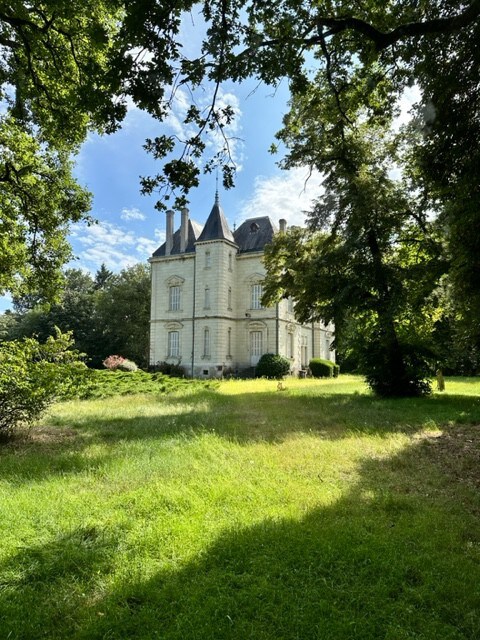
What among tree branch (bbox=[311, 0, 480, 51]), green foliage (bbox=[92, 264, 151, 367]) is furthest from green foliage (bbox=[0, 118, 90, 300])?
green foliage (bbox=[92, 264, 151, 367])

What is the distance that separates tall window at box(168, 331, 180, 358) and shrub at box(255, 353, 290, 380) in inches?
275

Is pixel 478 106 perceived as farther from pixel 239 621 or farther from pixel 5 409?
pixel 5 409

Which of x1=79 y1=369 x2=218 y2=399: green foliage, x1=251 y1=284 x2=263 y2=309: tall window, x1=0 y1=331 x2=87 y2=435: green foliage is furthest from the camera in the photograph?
x1=251 y1=284 x2=263 y2=309: tall window

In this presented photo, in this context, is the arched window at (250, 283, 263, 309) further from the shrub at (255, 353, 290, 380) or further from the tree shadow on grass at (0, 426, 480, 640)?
the tree shadow on grass at (0, 426, 480, 640)

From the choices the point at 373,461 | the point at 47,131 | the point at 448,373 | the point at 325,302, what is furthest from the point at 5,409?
the point at 448,373

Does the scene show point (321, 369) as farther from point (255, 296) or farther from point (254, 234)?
point (254, 234)

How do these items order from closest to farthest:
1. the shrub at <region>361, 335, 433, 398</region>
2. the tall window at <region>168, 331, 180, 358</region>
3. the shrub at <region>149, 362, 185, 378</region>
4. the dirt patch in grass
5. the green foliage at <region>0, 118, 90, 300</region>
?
the dirt patch in grass < the green foliage at <region>0, 118, 90, 300</region> < the shrub at <region>361, 335, 433, 398</region> < the shrub at <region>149, 362, 185, 378</region> < the tall window at <region>168, 331, 180, 358</region>

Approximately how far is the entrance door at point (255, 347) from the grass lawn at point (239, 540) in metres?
25.5

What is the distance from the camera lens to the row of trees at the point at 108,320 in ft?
138

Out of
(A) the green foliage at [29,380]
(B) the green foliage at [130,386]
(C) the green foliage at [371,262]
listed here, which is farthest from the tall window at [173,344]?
(A) the green foliage at [29,380]

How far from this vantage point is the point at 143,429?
8.87 metres

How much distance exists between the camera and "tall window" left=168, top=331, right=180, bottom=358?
34003mm

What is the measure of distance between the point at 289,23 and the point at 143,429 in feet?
24.6

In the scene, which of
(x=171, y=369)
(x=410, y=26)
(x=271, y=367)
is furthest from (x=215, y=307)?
(x=410, y=26)
